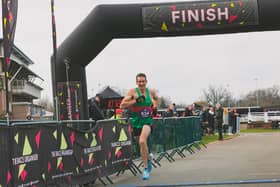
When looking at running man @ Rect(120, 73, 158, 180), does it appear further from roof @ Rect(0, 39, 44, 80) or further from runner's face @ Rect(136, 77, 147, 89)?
roof @ Rect(0, 39, 44, 80)

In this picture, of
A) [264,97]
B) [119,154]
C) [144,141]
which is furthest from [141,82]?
[264,97]

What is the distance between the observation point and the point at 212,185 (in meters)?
7.84

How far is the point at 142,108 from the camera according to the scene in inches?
344

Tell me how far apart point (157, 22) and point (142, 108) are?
2484 mm

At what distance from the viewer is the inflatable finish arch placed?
1023 centimetres

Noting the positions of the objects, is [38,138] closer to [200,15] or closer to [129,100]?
[129,100]

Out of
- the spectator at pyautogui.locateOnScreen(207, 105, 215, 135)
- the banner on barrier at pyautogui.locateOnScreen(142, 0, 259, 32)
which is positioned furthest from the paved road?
the spectator at pyautogui.locateOnScreen(207, 105, 215, 135)

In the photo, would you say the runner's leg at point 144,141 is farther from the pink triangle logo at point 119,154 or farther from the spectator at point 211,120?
the spectator at point 211,120

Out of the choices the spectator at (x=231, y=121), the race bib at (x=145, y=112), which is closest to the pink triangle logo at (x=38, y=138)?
the race bib at (x=145, y=112)

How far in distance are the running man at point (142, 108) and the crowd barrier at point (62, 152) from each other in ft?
2.38

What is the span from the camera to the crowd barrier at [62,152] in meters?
6.09

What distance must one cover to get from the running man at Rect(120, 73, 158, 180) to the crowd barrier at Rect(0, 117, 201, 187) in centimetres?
73

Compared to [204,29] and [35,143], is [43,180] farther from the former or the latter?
[204,29]

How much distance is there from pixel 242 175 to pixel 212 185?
61.3 inches
